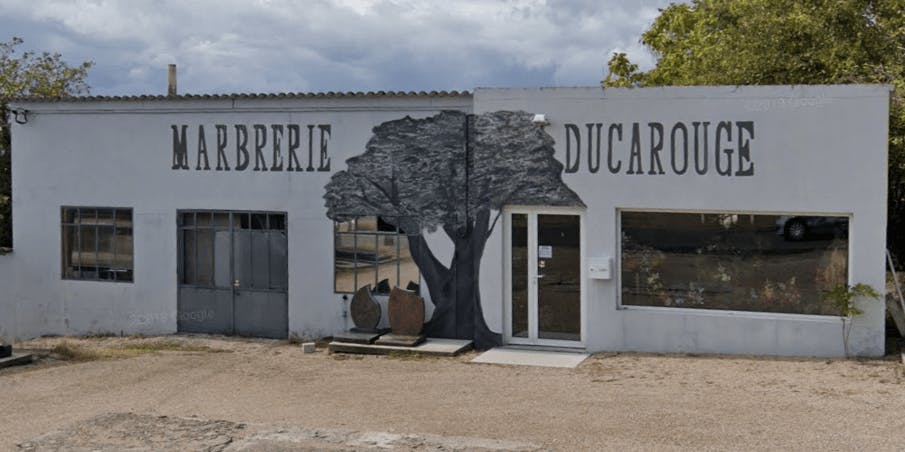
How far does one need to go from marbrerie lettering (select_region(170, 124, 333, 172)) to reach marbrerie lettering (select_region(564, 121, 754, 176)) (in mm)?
4129

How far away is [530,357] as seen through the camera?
1340 cm

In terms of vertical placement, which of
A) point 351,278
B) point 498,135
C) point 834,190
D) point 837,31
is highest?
point 837,31

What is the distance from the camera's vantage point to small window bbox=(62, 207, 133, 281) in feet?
54.5

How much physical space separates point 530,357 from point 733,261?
3110mm

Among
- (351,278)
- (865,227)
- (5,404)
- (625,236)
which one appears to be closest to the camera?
(5,404)

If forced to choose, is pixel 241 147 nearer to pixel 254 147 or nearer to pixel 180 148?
pixel 254 147

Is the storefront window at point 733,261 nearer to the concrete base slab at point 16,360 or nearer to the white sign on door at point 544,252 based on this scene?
the white sign on door at point 544,252

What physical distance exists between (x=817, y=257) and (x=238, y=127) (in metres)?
9.15

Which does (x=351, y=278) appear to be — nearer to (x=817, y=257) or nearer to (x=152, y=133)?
(x=152, y=133)

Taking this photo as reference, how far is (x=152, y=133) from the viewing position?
16281 millimetres

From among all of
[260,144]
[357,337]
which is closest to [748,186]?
[357,337]

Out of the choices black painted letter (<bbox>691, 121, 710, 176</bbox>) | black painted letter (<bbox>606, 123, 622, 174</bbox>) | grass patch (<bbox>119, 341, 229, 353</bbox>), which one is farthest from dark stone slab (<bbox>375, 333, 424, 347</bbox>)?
black painted letter (<bbox>691, 121, 710, 176</bbox>)

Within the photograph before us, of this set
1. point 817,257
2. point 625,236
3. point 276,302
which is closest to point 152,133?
point 276,302

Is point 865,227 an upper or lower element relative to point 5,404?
upper
